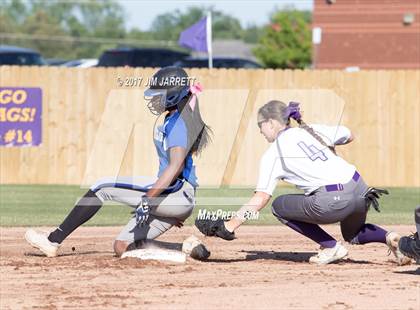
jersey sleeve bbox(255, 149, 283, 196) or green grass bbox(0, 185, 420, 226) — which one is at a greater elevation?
jersey sleeve bbox(255, 149, 283, 196)

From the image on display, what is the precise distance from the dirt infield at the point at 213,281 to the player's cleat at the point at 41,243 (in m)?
0.10

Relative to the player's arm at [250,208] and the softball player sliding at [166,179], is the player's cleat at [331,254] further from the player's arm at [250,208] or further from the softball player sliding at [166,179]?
the softball player sliding at [166,179]

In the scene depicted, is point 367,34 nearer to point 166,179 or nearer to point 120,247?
point 120,247

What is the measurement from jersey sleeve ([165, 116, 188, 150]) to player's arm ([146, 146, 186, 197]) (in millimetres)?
52

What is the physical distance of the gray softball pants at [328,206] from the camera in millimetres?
9203

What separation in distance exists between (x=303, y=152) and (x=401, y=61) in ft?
81.0

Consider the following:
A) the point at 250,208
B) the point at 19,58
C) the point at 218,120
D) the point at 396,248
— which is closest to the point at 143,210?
the point at 250,208

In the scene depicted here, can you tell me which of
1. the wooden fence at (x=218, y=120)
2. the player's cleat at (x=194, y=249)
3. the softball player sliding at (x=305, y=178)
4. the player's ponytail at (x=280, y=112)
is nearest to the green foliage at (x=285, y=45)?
the wooden fence at (x=218, y=120)

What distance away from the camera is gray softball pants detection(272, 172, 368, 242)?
9.20 meters

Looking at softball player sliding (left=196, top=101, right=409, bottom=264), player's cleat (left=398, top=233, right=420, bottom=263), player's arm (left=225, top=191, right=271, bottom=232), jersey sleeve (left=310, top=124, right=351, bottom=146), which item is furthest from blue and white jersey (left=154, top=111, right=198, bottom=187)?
player's cleat (left=398, top=233, right=420, bottom=263)

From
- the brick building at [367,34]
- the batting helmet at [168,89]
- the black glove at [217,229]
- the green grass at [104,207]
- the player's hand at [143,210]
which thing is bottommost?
the green grass at [104,207]

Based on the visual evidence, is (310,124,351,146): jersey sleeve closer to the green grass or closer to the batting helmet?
the batting helmet

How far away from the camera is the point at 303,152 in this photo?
9.14 metres

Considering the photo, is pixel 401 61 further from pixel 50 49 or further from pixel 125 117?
pixel 50 49
